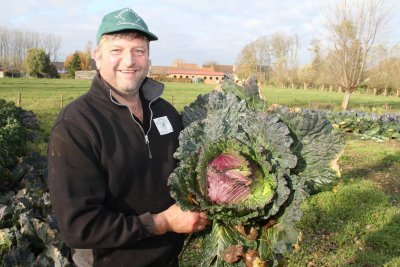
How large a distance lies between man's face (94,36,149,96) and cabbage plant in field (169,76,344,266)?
408mm

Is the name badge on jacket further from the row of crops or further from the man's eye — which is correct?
A: the row of crops

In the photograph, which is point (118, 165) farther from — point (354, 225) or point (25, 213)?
point (354, 225)

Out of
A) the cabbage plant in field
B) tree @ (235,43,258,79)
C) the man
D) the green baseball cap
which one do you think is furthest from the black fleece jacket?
tree @ (235,43,258,79)

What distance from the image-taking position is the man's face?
2.07 metres

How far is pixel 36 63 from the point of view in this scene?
70625mm

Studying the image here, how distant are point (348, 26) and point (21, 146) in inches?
751

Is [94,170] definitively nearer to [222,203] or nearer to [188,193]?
[188,193]

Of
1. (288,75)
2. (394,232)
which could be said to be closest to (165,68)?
(288,75)

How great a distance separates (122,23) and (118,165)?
0.72 metres

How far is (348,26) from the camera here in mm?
22250

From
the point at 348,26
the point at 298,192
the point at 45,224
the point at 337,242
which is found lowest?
the point at 337,242

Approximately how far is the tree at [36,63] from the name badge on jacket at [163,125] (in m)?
74.7

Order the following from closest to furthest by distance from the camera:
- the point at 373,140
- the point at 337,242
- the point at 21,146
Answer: the point at 337,242 → the point at 21,146 → the point at 373,140

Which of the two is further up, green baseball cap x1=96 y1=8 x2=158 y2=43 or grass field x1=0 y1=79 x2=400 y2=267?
green baseball cap x1=96 y1=8 x2=158 y2=43
